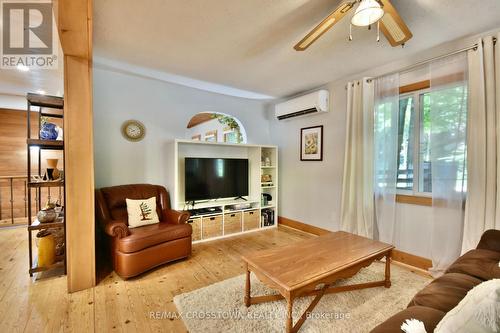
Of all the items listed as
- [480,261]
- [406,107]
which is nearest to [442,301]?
[480,261]

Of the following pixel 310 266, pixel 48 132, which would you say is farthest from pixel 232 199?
pixel 48 132

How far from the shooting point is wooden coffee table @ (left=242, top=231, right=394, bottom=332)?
1564 mm

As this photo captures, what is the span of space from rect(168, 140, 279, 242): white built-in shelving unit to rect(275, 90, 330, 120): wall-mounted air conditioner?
0.67 metres

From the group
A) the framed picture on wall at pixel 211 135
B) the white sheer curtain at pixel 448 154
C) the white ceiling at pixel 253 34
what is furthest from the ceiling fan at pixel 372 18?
the framed picture on wall at pixel 211 135

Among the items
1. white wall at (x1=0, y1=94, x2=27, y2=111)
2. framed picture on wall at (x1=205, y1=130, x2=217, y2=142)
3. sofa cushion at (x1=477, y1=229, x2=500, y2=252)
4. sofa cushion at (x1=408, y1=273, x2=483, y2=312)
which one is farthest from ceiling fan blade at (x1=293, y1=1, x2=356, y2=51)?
white wall at (x1=0, y1=94, x2=27, y2=111)

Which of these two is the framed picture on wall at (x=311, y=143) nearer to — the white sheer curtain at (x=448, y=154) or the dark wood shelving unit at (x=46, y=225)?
the white sheer curtain at (x=448, y=154)

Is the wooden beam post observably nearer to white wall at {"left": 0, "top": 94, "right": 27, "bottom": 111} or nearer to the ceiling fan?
the ceiling fan

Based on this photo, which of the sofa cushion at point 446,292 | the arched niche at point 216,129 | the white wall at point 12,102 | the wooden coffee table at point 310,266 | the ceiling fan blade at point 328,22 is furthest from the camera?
the arched niche at point 216,129

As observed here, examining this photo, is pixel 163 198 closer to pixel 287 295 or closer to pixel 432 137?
pixel 287 295

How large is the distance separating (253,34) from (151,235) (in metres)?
2.29

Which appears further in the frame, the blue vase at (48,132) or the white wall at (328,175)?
the white wall at (328,175)

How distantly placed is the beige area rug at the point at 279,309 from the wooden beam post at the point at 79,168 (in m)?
0.98

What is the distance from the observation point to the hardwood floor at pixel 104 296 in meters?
1.71

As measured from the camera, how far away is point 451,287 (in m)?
1.37
